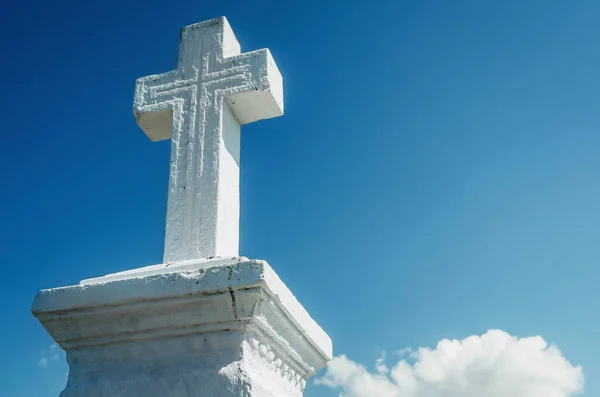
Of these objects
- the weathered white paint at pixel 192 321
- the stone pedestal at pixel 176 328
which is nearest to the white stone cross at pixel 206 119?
the weathered white paint at pixel 192 321

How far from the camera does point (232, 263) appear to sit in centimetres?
194

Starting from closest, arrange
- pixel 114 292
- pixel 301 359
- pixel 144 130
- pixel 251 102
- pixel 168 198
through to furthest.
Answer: pixel 114 292 < pixel 301 359 < pixel 168 198 < pixel 251 102 < pixel 144 130

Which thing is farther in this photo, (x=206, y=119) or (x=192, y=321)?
(x=206, y=119)


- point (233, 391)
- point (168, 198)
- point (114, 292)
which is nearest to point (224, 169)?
point (168, 198)

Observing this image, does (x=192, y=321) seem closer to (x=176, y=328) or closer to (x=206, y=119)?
(x=176, y=328)

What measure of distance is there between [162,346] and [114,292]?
0.85ft

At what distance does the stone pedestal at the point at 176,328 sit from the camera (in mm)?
1890

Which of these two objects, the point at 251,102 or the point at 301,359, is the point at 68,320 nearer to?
the point at 301,359

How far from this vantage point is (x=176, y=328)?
1.99 meters

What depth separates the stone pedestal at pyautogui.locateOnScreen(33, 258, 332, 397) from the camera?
6.20ft

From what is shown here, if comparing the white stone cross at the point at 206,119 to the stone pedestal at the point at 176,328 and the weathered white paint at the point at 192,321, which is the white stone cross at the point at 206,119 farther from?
the stone pedestal at the point at 176,328

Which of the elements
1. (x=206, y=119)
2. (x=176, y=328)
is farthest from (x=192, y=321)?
(x=206, y=119)

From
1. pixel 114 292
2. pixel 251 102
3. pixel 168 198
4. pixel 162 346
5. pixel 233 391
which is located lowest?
pixel 233 391

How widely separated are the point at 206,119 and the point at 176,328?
3.70 ft
